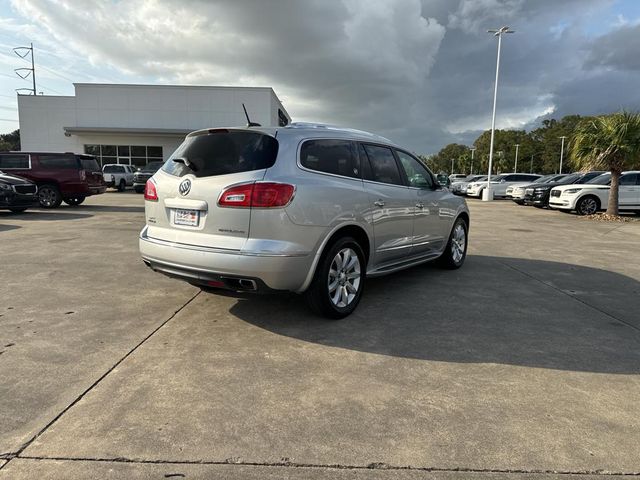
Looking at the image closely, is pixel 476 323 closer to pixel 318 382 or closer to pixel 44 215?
pixel 318 382

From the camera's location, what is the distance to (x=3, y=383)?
3.28 meters

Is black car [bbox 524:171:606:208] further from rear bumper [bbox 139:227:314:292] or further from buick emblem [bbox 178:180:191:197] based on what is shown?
buick emblem [bbox 178:180:191:197]

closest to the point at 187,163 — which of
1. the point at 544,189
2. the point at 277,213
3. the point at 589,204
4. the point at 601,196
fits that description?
the point at 277,213

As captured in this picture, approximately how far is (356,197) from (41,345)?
3.13m

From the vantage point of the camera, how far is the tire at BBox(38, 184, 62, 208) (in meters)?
16.0

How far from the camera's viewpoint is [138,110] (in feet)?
122

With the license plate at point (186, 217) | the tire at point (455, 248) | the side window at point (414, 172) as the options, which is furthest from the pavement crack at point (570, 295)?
the license plate at point (186, 217)

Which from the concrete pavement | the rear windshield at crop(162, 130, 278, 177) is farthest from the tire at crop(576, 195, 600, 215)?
the rear windshield at crop(162, 130, 278, 177)

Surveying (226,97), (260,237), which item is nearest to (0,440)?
(260,237)

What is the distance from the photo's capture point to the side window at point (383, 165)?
5.27 metres

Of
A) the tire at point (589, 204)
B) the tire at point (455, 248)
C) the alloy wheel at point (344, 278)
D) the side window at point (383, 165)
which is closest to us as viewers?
the alloy wheel at point (344, 278)

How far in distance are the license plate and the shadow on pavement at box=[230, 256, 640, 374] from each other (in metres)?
1.05

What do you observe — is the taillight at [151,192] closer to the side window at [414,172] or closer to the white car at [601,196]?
the side window at [414,172]

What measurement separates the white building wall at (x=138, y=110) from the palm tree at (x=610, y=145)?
25013 millimetres
